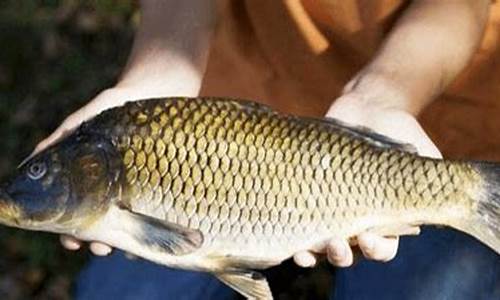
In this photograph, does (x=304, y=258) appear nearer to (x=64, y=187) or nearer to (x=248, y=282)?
(x=248, y=282)

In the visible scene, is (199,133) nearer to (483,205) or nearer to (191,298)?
(483,205)

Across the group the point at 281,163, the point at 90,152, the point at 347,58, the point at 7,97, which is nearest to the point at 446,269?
the point at 347,58

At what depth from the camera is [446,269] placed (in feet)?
6.95

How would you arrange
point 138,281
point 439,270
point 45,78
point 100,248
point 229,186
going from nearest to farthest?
point 229,186 → point 100,248 → point 439,270 → point 138,281 → point 45,78

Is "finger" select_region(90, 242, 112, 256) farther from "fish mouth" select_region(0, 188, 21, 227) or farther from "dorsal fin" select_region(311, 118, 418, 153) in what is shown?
"dorsal fin" select_region(311, 118, 418, 153)

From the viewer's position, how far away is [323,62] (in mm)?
2123

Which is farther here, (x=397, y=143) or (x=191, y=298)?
(x=191, y=298)

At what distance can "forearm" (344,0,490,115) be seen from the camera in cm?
197

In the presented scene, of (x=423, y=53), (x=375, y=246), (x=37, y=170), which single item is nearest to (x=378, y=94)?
(x=423, y=53)

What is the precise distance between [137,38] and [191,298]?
14.8 inches

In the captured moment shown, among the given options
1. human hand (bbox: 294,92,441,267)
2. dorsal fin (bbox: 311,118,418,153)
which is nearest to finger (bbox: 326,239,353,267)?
human hand (bbox: 294,92,441,267)

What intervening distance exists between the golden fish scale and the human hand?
0.02 metres

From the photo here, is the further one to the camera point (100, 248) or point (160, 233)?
point (100, 248)

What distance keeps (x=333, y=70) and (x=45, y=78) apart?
39.4 inches
